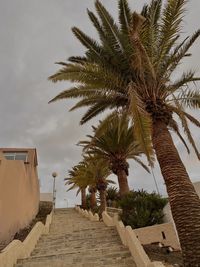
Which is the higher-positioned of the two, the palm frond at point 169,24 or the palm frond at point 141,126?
the palm frond at point 169,24

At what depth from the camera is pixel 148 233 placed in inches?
434

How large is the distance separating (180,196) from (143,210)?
16.9ft

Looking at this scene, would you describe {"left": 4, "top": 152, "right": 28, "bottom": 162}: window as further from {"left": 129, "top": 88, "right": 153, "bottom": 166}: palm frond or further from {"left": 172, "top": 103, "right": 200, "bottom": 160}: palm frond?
{"left": 129, "top": 88, "right": 153, "bottom": 166}: palm frond

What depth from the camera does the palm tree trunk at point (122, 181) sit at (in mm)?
16203

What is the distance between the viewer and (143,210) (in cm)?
1170

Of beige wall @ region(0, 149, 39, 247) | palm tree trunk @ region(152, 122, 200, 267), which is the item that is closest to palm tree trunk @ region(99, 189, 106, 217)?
beige wall @ region(0, 149, 39, 247)

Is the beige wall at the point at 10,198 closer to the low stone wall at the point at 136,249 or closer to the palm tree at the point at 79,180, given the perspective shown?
the low stone wall at the point at 136,249

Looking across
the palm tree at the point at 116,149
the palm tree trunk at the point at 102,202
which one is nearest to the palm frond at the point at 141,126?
the palm tree at the point at 116,149

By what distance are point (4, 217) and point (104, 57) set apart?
27.1 feet

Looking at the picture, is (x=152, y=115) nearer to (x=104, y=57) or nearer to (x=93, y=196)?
(x=104, y=57)

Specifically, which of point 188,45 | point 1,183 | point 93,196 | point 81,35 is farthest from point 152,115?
point 93,196

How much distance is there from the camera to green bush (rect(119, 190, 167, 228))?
1152 centimetres

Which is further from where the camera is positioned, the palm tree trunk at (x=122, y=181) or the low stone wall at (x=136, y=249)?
the palm tree trunk at (x=122, y=181)

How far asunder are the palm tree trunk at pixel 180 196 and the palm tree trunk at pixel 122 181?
345 inches
